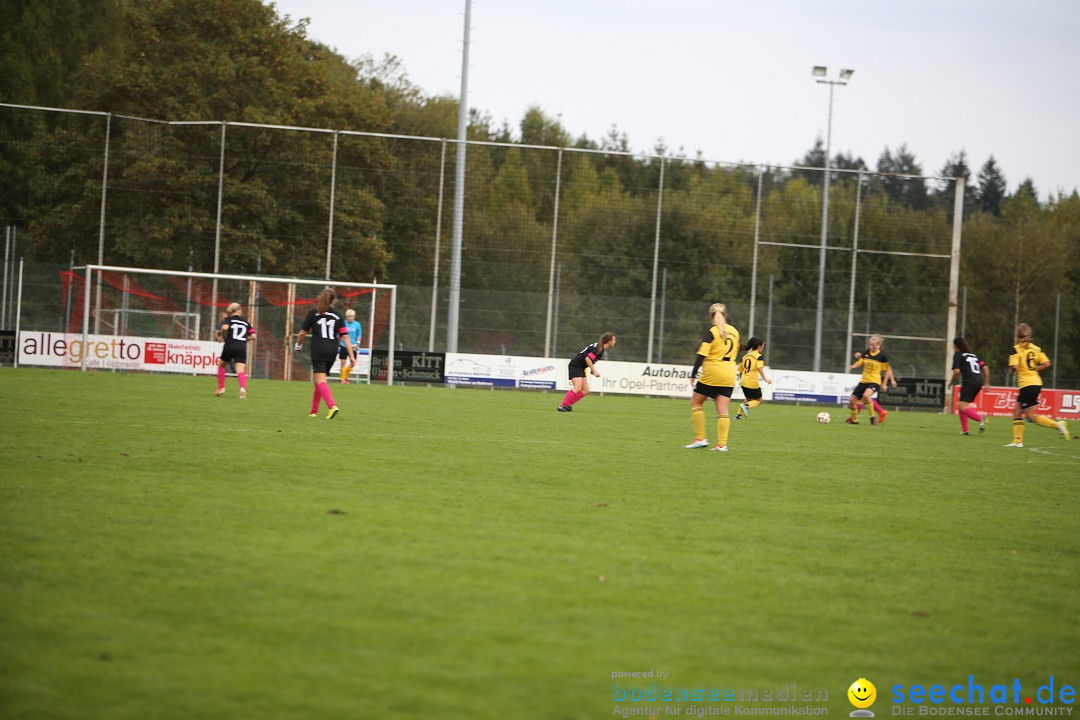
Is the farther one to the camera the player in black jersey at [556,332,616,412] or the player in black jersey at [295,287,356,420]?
the player in black jersey at [556,332,616,412]

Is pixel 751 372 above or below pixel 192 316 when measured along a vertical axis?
below

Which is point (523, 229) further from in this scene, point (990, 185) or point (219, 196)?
point (990, 185)

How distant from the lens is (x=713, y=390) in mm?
14406

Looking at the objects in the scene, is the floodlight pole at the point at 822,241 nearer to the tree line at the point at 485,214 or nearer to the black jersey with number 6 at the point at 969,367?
the tree line at the point at 485,214

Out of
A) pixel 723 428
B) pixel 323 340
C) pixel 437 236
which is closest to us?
pixel 723 428

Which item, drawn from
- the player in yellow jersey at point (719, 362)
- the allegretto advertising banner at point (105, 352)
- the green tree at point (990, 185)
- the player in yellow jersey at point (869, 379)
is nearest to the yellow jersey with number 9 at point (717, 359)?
the player in yellow jersey at point (719, 362)

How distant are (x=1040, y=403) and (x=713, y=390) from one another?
78.2 feet

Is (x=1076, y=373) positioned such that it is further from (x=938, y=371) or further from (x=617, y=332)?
(x=617, y=332)

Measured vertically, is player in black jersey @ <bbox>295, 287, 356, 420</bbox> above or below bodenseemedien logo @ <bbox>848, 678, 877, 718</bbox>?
above

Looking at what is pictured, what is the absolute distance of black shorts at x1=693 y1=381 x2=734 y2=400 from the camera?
14.4 meters

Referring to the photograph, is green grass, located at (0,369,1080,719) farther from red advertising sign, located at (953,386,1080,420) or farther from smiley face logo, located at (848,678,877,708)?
red advertising sign, located at (953,386,1080,420)

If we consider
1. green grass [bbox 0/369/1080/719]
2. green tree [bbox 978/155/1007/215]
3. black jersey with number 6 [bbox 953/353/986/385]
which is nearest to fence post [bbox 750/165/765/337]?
black jersey with number 6 [bbox 953/353/986/385]

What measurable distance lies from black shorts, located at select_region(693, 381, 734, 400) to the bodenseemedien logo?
9.69 m

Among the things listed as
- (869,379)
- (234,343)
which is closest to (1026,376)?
(869,379)
